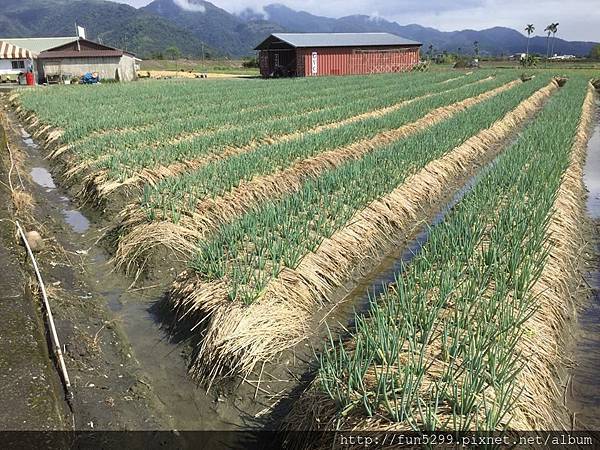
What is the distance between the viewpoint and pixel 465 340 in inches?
129

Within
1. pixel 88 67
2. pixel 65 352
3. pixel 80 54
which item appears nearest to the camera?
pixel 65 352

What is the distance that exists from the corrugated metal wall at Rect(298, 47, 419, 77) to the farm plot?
36.1 metres

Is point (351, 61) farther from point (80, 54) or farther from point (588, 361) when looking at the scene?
point (588, 361)

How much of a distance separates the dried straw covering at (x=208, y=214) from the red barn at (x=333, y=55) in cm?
3175

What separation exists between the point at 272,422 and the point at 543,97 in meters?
22.7

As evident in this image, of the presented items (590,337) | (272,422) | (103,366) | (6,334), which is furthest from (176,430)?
(590,337)

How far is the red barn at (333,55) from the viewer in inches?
1565

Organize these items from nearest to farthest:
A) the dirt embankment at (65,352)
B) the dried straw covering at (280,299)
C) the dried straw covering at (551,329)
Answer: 1. the dried straw covering at (551,329)
2. the dirt embankment at (65,352)
3. the dried straw covering at (280,299)

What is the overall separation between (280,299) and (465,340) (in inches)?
67.8

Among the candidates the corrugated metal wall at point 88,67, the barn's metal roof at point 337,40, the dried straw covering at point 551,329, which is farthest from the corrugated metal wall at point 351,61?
the dried straw covering at point 551,329

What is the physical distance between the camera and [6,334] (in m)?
3.74

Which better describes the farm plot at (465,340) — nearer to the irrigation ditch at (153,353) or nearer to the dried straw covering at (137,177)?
the irrigation ditch at (153,353)

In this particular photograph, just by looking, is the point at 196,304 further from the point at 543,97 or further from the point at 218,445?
the point at 543,97

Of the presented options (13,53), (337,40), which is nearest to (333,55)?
(337,40)
